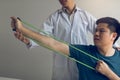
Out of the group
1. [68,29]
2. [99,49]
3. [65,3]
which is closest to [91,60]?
[99,49]

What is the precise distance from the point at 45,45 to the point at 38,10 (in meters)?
0.20

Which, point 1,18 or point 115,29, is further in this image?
point 1,18

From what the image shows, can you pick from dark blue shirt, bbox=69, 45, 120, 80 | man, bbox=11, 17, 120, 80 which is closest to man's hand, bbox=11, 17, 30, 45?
man, bbox=11, 17, 120, 80

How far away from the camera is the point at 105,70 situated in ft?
3.15

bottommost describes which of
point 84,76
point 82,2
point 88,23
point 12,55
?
point 84,76

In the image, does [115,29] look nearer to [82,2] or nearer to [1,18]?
[82,2]

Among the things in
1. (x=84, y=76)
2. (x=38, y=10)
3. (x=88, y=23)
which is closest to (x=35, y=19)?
(x=38, y=10)

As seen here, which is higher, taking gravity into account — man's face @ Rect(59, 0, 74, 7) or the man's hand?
man's face @ Rect(59, 0, 74, 7)

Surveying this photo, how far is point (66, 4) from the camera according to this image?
1032mm

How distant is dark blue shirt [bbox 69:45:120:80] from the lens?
966 mm

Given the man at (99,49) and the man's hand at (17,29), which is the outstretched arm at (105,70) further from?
the man's hand at (17,29)

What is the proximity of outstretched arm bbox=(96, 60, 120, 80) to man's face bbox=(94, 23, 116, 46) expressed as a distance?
9 centimetres

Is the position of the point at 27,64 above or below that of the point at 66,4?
below

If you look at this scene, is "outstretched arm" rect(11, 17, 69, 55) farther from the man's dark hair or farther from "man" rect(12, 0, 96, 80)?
the man's dark hair
